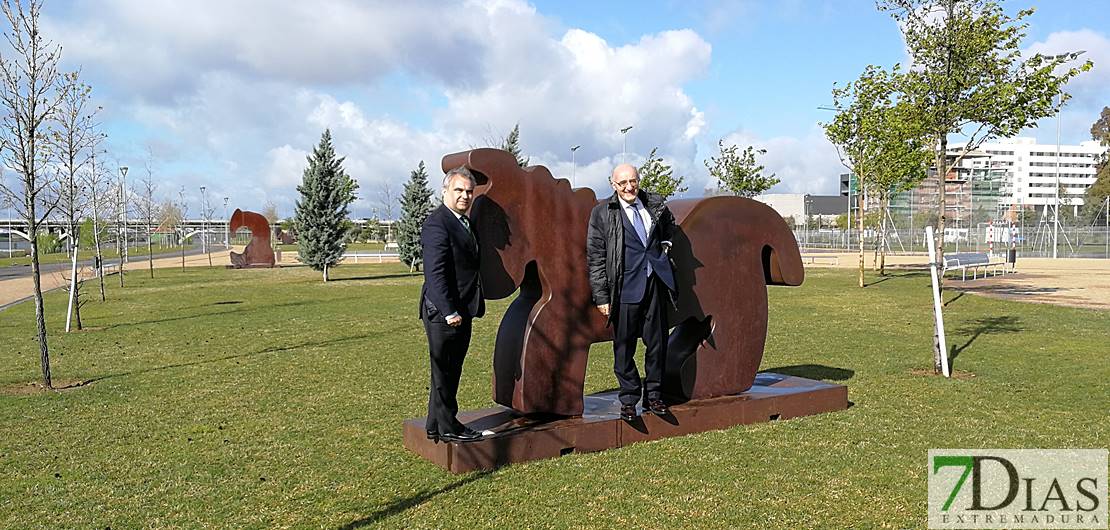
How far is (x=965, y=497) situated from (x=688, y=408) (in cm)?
218

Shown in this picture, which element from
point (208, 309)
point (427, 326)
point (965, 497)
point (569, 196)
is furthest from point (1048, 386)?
point (208, 309)

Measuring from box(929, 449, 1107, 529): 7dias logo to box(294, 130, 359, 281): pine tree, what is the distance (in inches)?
1020

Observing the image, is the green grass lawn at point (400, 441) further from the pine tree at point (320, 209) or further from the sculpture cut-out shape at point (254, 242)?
the sculpture cut-out shape at point (254, 242)

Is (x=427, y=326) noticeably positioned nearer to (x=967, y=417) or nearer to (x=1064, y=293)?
(x=967, y=417)

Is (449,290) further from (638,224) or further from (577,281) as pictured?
(638,224)

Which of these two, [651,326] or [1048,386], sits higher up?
[651,326]

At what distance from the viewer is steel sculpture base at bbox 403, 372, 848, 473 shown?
18.2ft

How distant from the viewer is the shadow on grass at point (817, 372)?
9320 mm

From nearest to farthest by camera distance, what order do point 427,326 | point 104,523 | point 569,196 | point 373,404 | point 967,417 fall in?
point 104,523, point 427,326, point 569,196, point 967,417, point 373,404

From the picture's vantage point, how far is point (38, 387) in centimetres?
879

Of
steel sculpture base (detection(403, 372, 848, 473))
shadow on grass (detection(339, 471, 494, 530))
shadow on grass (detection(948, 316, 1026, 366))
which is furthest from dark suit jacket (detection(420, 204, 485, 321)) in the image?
shadow on grass (detection(948, 316, 1026, 366))

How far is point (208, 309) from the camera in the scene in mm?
17859

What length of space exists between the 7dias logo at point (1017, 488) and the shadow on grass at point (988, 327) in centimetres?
603

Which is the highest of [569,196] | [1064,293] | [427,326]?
[569,196]
